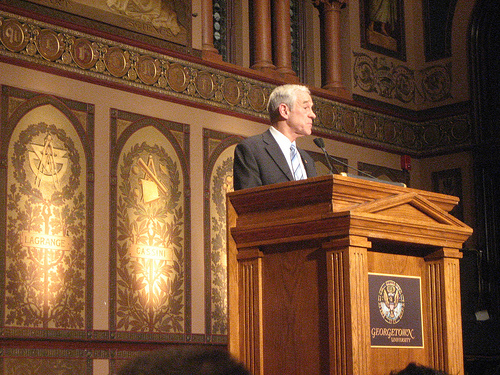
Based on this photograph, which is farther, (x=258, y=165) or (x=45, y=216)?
(x=45, y=216)

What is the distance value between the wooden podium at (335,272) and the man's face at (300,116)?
2.31 feet

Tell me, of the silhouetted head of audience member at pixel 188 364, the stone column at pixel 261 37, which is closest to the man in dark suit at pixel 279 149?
the silhouetted head of audience member at pixel 188 364

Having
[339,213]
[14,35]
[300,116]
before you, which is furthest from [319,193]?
[14,35]

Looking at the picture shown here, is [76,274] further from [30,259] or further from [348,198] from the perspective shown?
[348,198]

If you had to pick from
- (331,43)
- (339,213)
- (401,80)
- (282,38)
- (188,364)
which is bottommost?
(188,364)

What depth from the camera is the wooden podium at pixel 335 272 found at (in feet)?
9.62

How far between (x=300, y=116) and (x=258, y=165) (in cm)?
39

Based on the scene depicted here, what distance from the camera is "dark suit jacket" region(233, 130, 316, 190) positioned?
3.65m

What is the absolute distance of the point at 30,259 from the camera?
657cm

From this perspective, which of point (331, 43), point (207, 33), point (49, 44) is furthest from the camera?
point (331, 43)

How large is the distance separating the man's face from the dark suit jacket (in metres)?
0.20

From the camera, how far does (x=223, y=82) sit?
8523 mm

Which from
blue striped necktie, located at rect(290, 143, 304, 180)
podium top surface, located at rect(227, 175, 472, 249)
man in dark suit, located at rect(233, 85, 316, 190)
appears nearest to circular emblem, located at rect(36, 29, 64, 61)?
man in dark suit, located at rect(233, 85, 316, 190)

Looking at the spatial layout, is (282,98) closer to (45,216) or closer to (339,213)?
(339,213)
